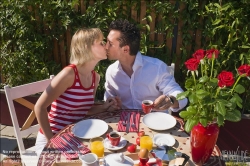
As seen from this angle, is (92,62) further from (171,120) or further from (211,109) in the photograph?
(211,109)

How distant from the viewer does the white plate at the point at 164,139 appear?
2.02 meters

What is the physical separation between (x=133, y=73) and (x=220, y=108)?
1.35 m

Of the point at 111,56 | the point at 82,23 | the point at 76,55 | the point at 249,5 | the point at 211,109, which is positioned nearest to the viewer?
the point at 211,109

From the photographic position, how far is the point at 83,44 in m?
2.44

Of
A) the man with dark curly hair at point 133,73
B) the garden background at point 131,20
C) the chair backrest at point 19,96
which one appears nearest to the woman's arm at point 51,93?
the chair backrest at point 19,96

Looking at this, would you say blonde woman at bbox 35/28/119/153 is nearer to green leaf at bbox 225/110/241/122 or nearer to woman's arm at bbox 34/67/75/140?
woman's arm at bbox 34/67/75/140

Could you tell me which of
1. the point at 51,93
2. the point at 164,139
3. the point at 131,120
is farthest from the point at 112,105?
the point at 164,139

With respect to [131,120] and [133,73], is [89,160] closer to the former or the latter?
[131,120]

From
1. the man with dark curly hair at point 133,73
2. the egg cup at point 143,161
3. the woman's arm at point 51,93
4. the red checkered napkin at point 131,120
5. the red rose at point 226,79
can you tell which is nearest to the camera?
the red rose at point 226,79

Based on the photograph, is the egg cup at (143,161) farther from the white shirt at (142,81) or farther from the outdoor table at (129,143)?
the white shirt at (142,81)

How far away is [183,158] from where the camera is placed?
1752 millimetres

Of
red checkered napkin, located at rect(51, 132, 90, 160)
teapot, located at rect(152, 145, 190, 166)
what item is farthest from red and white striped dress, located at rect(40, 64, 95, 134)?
teapot, located at rect(152, 145, 190, 166)

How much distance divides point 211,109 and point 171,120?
0.74 metres

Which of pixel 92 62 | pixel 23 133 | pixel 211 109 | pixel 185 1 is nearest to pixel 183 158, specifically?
pixel 211 109
